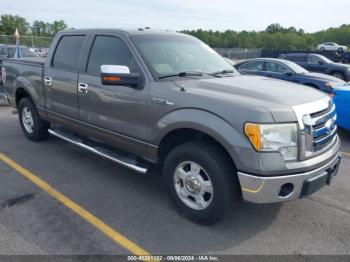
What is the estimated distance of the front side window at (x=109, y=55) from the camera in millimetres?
4218

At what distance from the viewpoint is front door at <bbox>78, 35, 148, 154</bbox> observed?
13.2 feet

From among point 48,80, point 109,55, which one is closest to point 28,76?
point 48,80

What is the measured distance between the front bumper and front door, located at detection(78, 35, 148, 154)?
1368 millimetres

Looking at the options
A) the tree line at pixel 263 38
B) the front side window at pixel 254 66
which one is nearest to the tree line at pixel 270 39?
A: the tree line at pixel 263 38

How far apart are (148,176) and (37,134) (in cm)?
244

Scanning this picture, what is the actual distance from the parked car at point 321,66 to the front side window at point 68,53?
517 inches

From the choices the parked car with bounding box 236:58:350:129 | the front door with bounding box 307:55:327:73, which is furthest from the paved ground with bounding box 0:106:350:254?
the front door with bounding box 307:55:327:73

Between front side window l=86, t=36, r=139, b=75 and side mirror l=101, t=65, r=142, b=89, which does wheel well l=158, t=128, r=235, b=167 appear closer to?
side mirror l=101, t=65, r=142, b=89

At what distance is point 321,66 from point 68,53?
1397cm

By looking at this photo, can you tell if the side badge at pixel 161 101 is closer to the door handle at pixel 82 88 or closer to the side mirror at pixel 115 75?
the side mirror at pixel 115 75

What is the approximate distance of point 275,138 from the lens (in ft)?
10.1

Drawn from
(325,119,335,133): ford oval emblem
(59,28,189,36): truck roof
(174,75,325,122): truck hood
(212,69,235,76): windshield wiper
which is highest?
(59,28,189,36): truck roof

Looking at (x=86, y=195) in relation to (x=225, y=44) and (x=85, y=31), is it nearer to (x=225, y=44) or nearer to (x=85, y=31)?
(x=85, y=31)

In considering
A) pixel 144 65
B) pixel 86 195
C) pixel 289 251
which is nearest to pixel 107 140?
pixel 86 195
